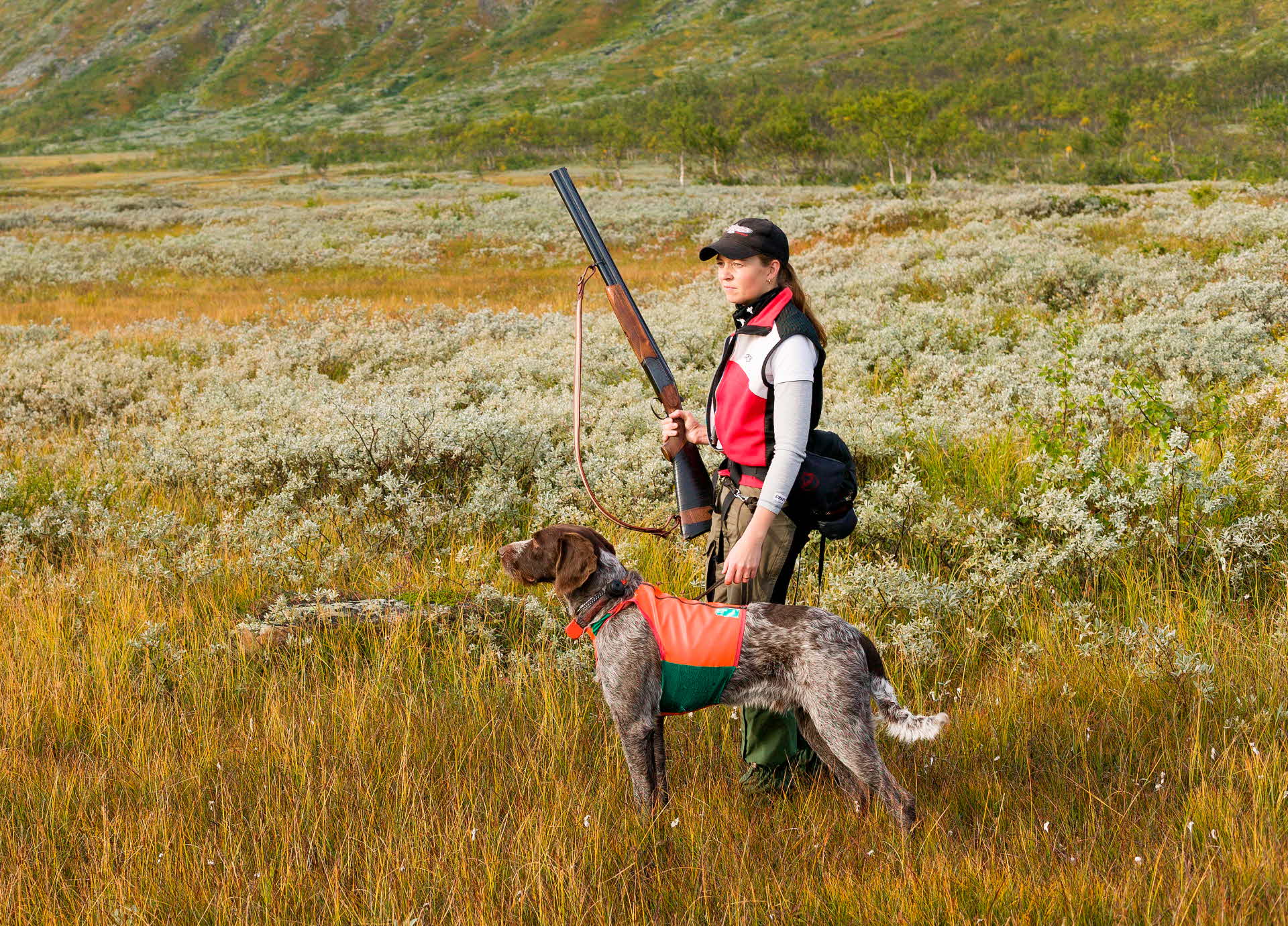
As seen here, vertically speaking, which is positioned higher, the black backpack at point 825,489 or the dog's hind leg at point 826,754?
the black backpack at point 825,489

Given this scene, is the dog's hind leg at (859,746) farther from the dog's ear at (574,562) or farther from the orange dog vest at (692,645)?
the dog's ear at (574,562)

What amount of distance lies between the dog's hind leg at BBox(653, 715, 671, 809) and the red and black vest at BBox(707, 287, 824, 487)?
105 centimetres

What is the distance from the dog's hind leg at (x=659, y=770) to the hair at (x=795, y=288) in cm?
161

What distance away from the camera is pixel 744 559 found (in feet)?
10.8

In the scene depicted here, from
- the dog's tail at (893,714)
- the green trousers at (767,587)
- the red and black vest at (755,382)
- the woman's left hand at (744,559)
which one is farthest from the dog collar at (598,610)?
the dog's tail at (893,714)

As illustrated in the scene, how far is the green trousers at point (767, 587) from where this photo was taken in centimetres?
357

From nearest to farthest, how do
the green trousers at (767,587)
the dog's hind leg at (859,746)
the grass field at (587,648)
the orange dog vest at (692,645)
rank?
the grass field at (587,648)
the dog's hind leg at (859,746)
the orange dog vest at (692,645)
the green trousers at (767,587)

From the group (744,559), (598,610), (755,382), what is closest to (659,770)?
(598,610)

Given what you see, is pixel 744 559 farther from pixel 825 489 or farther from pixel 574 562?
pixel 574 562

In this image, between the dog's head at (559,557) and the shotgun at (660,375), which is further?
the shotgun at (660,375)

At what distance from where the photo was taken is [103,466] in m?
7.70

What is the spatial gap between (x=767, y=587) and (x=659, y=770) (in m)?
0.85

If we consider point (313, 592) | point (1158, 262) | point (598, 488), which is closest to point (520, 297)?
point (1158, 262)

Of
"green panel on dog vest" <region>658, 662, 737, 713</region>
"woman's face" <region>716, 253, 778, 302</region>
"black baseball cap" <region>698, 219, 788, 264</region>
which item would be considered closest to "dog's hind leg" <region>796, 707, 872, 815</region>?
"green panel on dog vest" <region>658, 662, 737, 713</region>
